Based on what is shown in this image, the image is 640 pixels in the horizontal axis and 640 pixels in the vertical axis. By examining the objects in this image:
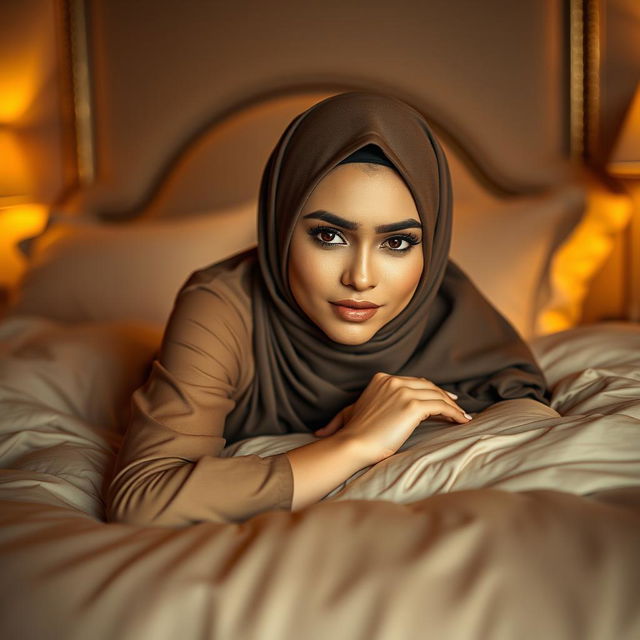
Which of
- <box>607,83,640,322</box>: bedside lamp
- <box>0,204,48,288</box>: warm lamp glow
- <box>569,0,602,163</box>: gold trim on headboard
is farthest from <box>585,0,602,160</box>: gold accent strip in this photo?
<box>0,204,48,288</box>: warm lamp glow

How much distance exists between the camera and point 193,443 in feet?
3.82

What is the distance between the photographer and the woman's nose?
121 cm

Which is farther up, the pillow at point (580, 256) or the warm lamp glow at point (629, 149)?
the warm lamp glow at point (629, 149)

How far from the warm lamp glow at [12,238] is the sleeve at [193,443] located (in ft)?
5.71

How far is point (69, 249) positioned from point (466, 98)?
4.50ft

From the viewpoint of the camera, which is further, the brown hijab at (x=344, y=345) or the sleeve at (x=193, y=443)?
the brown hijab at (x=344, y=345)

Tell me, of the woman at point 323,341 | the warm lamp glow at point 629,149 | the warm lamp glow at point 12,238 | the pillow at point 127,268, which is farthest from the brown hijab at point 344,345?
the warm lamp glow at point 12,238

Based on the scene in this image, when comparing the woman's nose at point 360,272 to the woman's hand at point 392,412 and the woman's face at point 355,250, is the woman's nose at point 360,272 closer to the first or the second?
the woman's face at point 355,250

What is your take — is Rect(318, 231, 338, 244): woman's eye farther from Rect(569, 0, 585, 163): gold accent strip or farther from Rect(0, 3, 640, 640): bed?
Rect(569, 0, 585, 163): gold accent strip

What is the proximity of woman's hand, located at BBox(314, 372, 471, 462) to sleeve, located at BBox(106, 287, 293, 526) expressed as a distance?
13cm

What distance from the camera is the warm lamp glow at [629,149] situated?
2.20 meters

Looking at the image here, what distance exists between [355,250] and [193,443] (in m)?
0.39

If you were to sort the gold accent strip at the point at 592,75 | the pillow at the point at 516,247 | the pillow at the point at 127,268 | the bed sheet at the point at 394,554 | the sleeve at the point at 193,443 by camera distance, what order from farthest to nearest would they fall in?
the gold accent strip at the point at 592,75 → the pillow at the point at 127,268 → the pillow at the point at 516,247 → the sleeve at the point at 193,443 → the bed sheet at the point at 394,554

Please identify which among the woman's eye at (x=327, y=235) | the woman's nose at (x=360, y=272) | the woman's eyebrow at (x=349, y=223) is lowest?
the woman's nose at (x=360, y=272)
